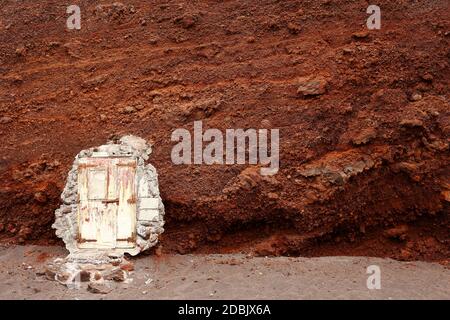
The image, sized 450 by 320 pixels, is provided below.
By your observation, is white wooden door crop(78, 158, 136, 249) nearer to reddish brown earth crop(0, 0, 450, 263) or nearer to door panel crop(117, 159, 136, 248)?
door panel crop(117, 159, 136, 248)

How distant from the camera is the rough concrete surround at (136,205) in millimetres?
6617

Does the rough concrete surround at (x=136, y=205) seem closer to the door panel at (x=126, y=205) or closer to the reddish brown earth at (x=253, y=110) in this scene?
the door panel at (x=126, y=205)

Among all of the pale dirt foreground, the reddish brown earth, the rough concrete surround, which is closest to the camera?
the pale dirt foreground

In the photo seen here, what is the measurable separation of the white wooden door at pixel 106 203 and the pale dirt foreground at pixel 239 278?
0.44 m

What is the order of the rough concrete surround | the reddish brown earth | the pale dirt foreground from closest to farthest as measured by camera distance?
the pale dirt foreground < the rough concrete surround < the reddish brown earth

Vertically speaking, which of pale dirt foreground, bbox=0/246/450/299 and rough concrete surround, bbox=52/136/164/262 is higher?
rough concrete surround, bbox=52/136/164/262

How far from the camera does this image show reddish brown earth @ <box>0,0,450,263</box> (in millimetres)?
6973

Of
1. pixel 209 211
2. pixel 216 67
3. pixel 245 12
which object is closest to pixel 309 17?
pixel 245 12

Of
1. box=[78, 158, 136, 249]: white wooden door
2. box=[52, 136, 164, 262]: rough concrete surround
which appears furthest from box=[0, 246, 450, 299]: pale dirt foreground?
box=[78, 158, 136, 249]: white wooden door

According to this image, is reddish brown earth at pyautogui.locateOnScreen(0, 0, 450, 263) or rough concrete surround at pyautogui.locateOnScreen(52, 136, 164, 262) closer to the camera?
rough concrete surround at pyautogui.locateOnScreen(52, 136, 164, 262)

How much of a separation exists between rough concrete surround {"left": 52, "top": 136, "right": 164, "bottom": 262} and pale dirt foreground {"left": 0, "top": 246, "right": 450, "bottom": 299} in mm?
275

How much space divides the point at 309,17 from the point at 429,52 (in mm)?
1907

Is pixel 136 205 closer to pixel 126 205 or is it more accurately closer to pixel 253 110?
→ pixel 126 205

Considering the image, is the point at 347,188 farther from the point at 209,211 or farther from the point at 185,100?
the point at 185,100
